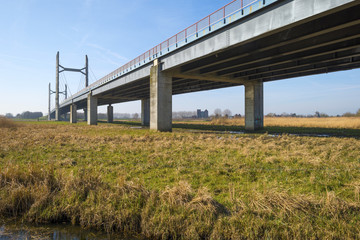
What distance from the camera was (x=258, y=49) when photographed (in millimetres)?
17594

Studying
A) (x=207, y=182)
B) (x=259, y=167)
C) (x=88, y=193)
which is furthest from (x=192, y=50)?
(x=88, y=193)

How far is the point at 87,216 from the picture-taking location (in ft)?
14.8

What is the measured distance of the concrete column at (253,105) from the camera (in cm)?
3048

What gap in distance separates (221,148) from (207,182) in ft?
20.7

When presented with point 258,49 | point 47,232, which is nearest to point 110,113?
point 258,49

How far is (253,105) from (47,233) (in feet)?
99.1

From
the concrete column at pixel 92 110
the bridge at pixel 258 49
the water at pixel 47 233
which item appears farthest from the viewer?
the concrete column at pixel 92 110

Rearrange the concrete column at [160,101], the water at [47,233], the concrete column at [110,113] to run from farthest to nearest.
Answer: the concrete column at [110,113]
the concrete column at [160,101]
the water at [47,233]

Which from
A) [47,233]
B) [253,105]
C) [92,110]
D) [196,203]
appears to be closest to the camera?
[47,233]

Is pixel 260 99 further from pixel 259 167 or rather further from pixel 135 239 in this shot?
pixel 135 239

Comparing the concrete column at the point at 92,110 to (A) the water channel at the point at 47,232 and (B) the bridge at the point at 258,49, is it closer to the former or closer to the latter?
(B) the bridge at the point at 258,49

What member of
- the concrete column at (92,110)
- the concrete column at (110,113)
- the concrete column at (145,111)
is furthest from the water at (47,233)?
the concrete column at (110,113)

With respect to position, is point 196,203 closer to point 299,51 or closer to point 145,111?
point 299,51

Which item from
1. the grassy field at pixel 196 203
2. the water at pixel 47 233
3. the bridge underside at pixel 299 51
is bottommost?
the water at pixel 47 233
